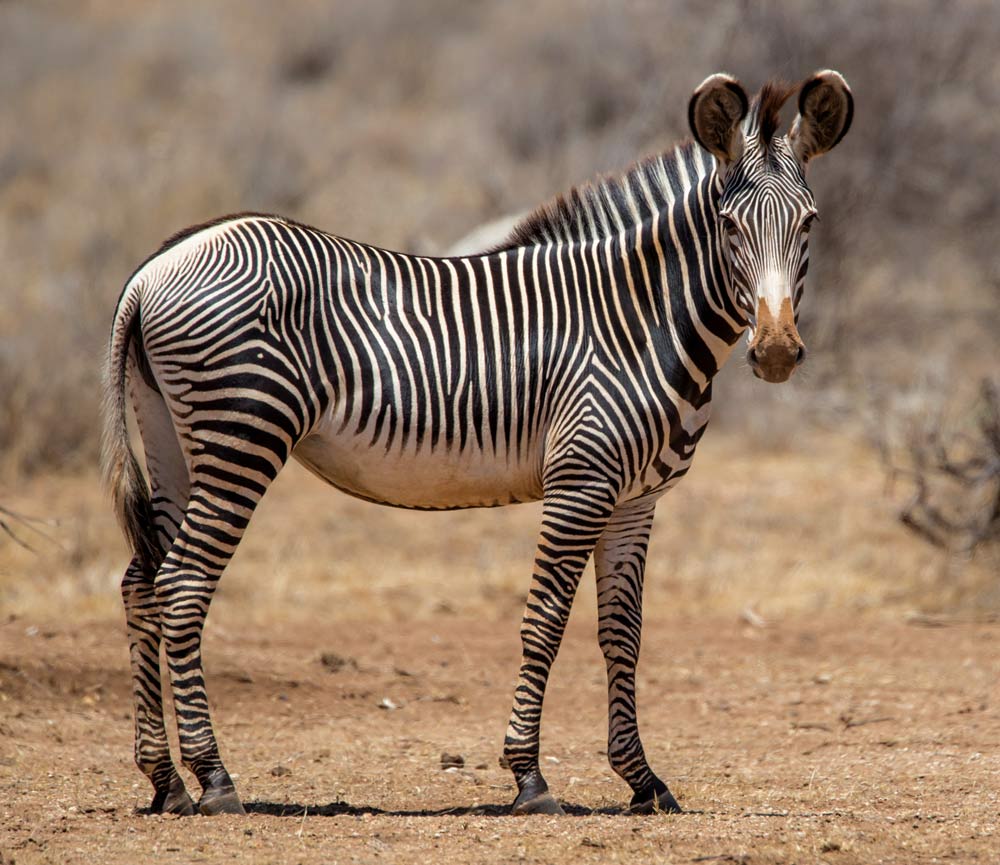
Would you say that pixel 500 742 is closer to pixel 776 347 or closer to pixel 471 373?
pixel 471 373

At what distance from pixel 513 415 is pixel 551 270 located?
2.28 feet

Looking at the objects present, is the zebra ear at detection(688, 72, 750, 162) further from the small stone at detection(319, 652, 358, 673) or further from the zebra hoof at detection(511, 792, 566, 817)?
the small stone at detection(319, 652, 358, 673)

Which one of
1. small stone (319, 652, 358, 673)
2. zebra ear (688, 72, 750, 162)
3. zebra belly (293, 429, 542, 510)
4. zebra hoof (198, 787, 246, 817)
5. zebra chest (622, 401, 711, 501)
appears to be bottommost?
small stone (319, 652, 358, 673)

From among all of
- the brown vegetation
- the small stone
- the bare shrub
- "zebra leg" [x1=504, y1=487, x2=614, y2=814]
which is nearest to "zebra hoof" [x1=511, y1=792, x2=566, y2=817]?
"zebra leg" [x1=504, y1=487, x2=614, y2=814]

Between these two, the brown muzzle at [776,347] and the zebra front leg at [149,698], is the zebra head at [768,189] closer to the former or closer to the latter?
the brown muzzle at [776,347]

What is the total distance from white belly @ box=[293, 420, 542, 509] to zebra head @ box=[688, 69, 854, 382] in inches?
44.3

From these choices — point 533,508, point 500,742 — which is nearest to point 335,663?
point 500,742

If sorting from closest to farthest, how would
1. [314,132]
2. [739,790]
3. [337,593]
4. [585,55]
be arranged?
[739,790] < [337,593] < [585,55] < [314,132]

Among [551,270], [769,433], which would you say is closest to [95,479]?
[769,433]

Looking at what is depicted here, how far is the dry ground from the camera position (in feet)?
17.0

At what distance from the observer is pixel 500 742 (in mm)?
7305

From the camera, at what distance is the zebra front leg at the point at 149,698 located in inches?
221

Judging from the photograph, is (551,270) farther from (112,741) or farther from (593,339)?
(112,741)

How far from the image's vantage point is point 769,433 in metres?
14.1
